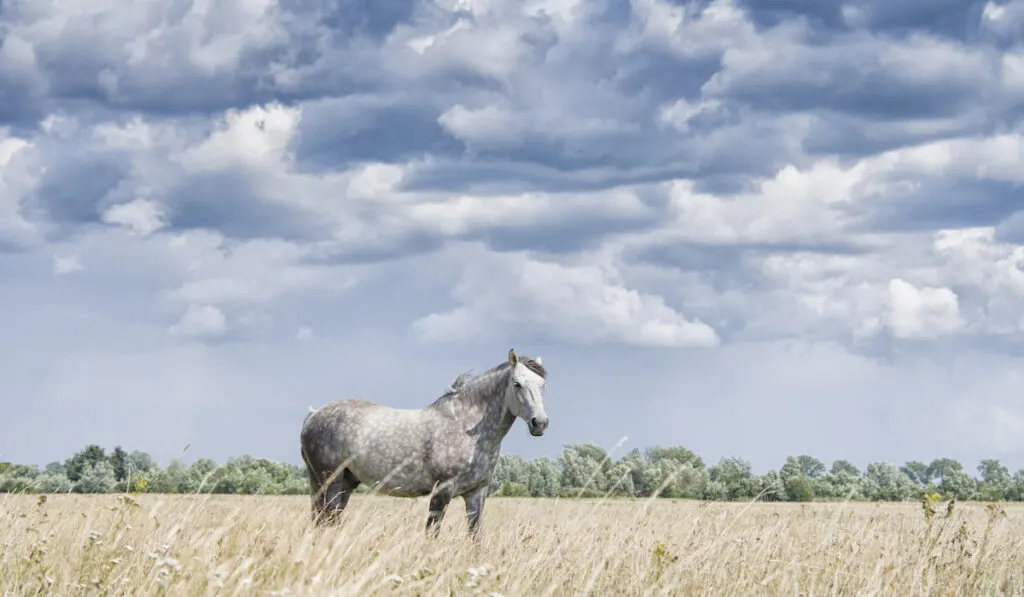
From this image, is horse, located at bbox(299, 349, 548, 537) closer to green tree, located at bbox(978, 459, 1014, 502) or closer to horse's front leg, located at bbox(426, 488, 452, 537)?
horse's front leg, located at bbox(426, 488, 452, 537)

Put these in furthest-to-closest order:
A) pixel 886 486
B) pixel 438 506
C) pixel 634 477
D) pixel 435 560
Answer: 1. pixel 886 486
2. pixel 634 477
3. pixel 438 506
4. pixel 435 560

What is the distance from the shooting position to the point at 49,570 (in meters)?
6.89

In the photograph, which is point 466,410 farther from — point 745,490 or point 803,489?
point 803,489

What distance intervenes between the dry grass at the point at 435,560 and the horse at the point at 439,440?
0.84m

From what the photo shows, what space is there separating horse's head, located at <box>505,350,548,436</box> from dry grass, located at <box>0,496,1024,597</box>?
1318mm

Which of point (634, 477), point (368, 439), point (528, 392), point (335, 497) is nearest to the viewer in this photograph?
point (528, 392)

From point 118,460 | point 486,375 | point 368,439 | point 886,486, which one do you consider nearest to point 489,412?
point 486,375

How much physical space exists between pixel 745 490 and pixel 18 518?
1932 cm

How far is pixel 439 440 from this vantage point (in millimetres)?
12703

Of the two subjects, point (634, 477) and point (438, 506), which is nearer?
point (438, 506)

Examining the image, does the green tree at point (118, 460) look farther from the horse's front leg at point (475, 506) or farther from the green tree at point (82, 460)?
the horse's front leg at point (475, 506)

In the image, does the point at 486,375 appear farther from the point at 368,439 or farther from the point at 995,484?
the point at 995,484

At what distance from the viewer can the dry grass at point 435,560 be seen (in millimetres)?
6238

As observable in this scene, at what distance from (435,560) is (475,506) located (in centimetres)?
372
